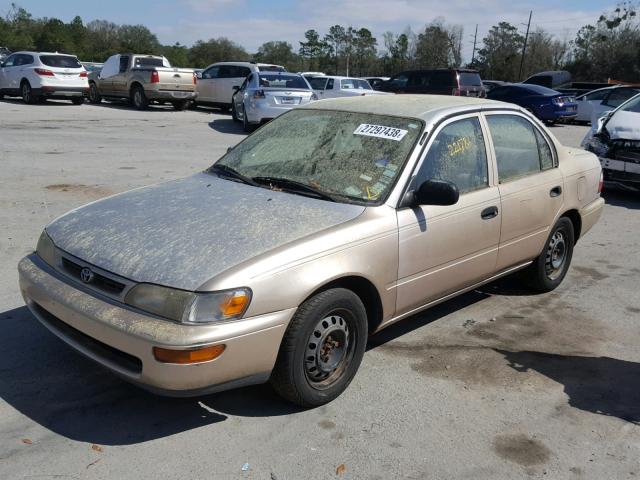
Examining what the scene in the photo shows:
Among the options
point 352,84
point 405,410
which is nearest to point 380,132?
point 405,410

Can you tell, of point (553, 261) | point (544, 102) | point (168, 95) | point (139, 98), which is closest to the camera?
point (553, 261)

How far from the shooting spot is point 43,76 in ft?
66.5

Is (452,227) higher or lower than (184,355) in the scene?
higher

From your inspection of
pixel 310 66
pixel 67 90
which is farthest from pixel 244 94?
pixel 310 66

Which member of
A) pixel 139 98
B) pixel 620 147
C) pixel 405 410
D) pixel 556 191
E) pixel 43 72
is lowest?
pixel 405 410

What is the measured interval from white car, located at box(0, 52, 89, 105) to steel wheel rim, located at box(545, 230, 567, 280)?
18758 millimetres

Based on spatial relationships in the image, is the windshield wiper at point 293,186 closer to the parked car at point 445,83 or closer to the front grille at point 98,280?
the front grille at point 98,280

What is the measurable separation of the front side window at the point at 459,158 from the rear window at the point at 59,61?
1900cm

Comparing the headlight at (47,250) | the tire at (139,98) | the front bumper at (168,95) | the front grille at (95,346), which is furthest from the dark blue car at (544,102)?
the front grille at (95,346)

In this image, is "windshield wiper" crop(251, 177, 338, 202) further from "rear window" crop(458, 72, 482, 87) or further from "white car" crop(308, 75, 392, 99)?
"rear window" crop(458, 72, 482, 87)

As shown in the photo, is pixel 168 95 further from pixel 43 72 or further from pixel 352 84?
pixel 352 84

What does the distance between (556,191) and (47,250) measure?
3.83 m

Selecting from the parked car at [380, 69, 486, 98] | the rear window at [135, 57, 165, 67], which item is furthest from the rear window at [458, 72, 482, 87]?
the rear window at [135, 57, 165, 67]

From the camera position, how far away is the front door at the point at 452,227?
3957mm
